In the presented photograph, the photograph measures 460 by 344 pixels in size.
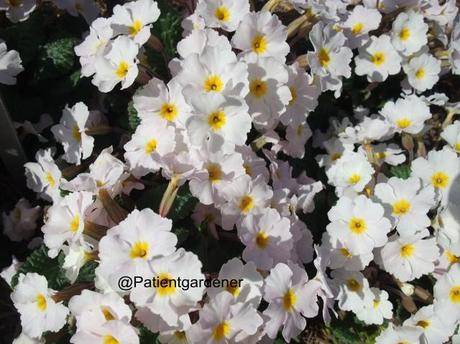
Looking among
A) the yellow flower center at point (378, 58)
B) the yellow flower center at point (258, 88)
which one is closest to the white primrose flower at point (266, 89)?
the yellow flower center at point (258, 88)

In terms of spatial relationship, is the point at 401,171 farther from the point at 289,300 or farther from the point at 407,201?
the point at 289,300

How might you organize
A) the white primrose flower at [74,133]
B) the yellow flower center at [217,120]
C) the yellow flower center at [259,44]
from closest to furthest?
the yellow flower center at [217,120], the yellow flower center at [259,44], the white primrose flower at [74,133]

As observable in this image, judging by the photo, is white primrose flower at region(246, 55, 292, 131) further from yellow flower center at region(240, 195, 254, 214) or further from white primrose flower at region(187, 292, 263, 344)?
white primrose flower at region(187, 292, 263, 344)

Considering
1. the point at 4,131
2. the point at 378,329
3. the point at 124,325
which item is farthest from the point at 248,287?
the point at 4,131

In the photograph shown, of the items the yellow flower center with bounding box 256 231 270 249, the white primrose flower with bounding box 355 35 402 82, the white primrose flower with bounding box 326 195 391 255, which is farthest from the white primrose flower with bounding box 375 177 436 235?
the white primrose flower with bounding box 355 35 402 82

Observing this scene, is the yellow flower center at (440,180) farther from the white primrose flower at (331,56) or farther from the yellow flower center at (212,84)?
the yellow flower center at (212,84)

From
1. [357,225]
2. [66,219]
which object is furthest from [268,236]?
[66,219]
